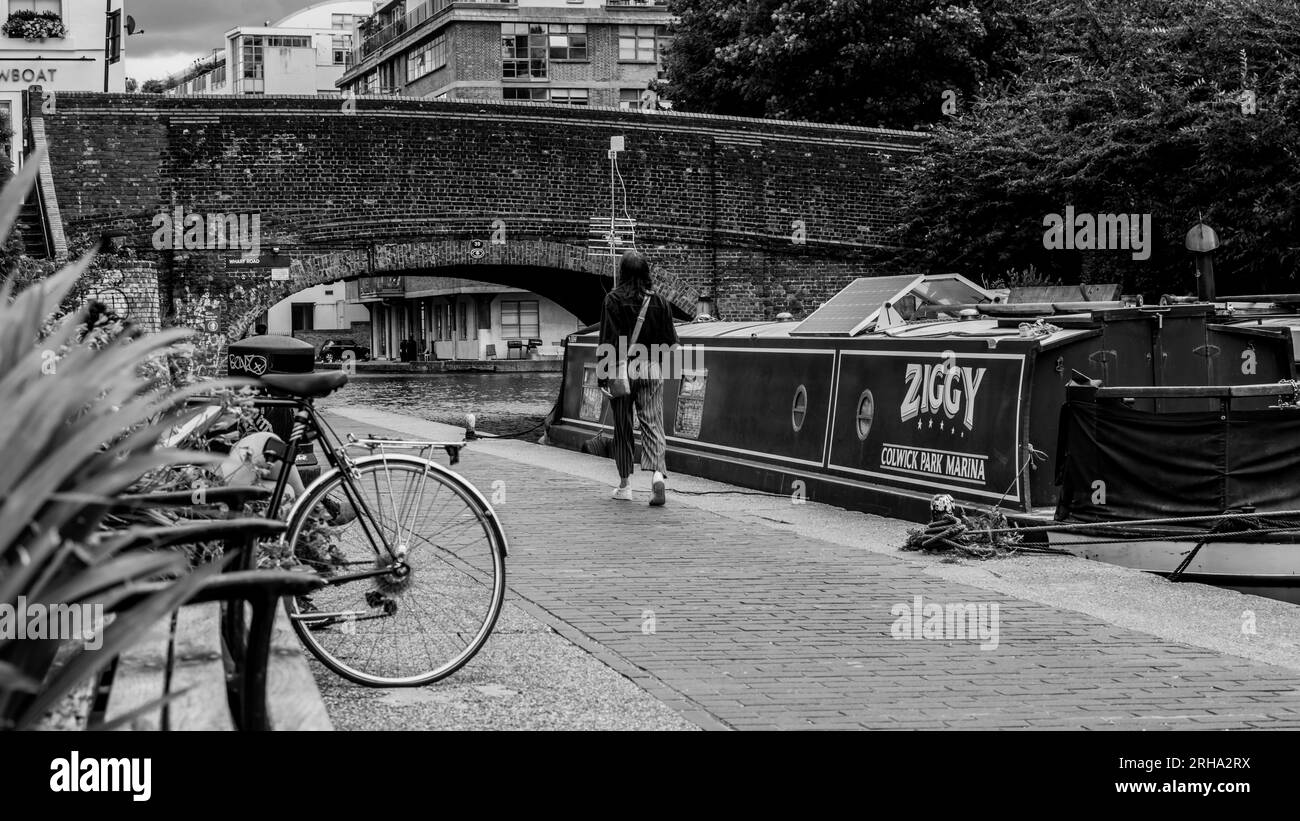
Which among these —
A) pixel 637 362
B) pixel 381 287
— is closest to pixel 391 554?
pixel 637 362

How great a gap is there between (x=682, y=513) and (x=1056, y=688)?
5.25m

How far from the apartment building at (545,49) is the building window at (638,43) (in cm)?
4

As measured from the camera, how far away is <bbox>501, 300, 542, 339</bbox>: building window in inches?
2405

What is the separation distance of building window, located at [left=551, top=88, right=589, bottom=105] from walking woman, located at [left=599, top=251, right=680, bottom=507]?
56507 millimetres

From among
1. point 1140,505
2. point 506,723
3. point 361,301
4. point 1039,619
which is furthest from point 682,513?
point 361,301

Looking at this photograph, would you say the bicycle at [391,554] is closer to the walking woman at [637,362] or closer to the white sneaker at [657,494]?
the white sneaker at [657,494]

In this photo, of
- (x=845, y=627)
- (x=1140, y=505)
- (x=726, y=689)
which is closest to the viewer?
(x=726, y=689)

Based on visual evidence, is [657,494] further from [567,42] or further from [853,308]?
[567,42]

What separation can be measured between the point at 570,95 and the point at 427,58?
767cm

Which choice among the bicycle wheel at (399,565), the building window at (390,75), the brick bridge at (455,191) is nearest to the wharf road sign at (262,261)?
the brick bridge at (455,191)

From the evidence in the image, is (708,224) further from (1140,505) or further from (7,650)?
(7,650)

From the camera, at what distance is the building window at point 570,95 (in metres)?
66.3

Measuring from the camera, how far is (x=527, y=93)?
217 feet

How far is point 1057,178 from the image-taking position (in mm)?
26766
